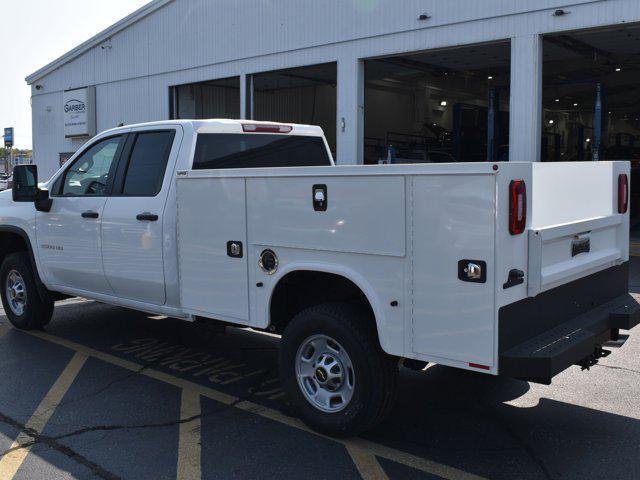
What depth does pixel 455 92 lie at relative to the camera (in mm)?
32625

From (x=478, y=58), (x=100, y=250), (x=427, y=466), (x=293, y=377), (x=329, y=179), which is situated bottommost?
(x=427, y=466)

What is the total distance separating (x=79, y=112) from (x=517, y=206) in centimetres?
2668

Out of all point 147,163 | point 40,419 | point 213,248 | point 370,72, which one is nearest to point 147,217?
point 147,163

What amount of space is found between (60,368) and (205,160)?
225 centimetres

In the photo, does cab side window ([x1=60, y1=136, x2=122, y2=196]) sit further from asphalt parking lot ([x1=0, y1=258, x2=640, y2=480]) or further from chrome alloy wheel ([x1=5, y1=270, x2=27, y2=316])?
asphalt parking lot ([x1=0, y1=258, x2=640, y2=480])

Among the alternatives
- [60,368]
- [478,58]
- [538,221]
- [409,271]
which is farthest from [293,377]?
[478,58]

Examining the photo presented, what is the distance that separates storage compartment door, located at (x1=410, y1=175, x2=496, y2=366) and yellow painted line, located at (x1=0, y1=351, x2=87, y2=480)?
2.45 meters

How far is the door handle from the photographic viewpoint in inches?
207

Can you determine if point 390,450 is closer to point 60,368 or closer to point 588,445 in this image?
point 588,445

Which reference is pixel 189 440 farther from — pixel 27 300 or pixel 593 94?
pixel 593 94

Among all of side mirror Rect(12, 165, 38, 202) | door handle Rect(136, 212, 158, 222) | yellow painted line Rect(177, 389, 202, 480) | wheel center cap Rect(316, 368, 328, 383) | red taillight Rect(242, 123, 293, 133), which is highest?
red taillight Rect(242, 123, 293, 133)

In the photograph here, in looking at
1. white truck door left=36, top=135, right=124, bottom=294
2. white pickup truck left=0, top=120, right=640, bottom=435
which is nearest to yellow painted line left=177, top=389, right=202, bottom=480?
white pickup truck left=0, top=120, right=640, bottom=435

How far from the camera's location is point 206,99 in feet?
86.9

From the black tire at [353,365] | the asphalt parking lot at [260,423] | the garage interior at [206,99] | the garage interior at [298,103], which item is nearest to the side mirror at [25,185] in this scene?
the asphalt parking lot at [260,423]
